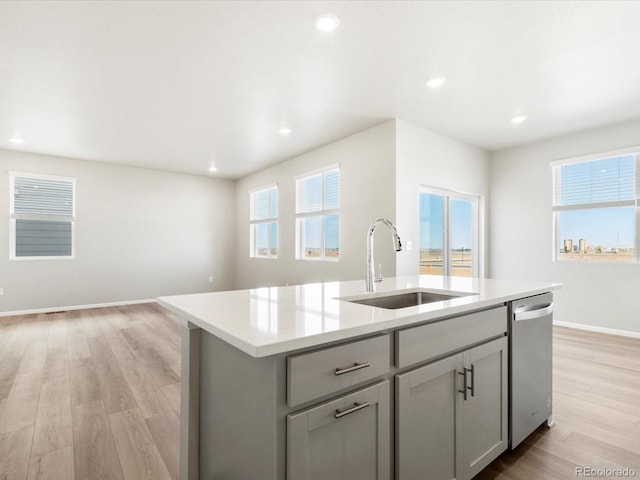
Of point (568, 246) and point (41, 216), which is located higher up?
point (41, 216)

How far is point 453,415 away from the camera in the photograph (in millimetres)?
1453

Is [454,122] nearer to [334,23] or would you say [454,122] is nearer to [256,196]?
[334,23]

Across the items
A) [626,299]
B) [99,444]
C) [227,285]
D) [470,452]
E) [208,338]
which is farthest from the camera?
[227,285]

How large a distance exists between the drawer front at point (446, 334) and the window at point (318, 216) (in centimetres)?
353

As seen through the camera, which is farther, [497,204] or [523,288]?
[497,204]

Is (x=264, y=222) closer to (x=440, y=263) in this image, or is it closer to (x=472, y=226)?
(x=440, y=263)

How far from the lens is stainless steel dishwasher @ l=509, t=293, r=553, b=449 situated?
1.80m

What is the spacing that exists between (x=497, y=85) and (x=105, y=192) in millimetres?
6473

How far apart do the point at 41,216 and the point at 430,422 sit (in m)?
6.96

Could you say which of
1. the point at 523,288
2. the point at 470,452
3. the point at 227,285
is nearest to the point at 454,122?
the point at 523,288

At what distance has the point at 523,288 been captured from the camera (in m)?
2.02

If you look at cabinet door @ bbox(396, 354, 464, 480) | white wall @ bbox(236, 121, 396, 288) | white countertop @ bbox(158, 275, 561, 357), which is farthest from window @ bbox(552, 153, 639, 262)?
cabinet door @ bbox(396, 354, 464, 480)

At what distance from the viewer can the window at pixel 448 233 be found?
4.80 metres

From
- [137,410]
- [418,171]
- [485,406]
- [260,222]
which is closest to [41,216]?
[260,222]
